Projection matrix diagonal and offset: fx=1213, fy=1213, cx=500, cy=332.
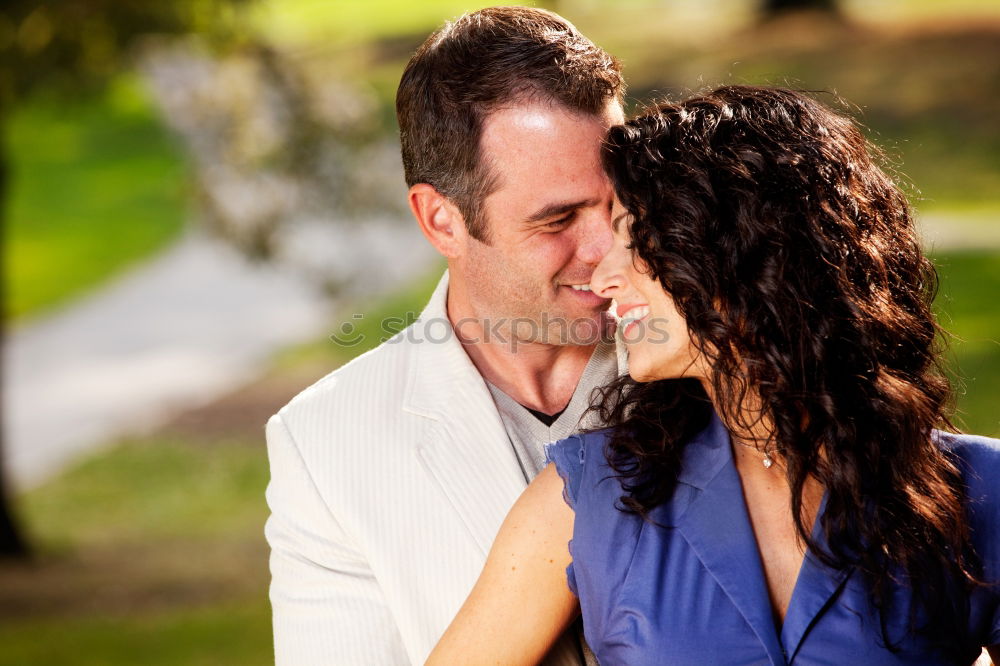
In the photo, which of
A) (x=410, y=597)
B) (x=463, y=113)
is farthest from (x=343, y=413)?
(x=463, y=113)

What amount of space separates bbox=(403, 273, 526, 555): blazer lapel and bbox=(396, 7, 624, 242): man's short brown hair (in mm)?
358

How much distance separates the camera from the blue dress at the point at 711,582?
2.08 meters

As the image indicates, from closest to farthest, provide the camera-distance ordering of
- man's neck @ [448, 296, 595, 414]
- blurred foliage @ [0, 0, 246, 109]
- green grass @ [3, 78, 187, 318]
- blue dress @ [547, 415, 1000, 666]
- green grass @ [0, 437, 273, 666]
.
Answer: blue dress @ [547, 415, 1000, 666] → man's neck @ [448, 296, 595, 414] → blurred foliage @ [0, 0, 246, 109] → green grass @ [0, 437, 273, 666] → green grass @ [3, 78, 187, 318]

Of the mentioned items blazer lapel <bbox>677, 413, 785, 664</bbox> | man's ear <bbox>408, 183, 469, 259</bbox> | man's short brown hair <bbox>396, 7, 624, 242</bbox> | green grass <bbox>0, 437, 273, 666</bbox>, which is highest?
man's short brown hair <bbox>396, 7, 624, 242</bbox>

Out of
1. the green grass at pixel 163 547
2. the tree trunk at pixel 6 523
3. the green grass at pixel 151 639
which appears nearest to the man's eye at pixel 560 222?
the green grass at pixel 163 547

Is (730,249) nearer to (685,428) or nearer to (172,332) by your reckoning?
(685,428)

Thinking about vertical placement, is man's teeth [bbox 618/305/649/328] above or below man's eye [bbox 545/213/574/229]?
below

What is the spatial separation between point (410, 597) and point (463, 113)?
1.16 m

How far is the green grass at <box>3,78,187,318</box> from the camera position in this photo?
1570 cm

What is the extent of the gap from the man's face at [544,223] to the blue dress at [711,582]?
2.22 ft

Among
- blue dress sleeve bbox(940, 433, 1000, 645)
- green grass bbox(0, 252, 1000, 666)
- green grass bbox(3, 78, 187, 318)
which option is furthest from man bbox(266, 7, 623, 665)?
green grass bbox(3, 78, 187, 318)

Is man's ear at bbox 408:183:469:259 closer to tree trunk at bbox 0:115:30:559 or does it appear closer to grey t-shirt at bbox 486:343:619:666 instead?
grey t-shirt at bbox 486:343:619:666

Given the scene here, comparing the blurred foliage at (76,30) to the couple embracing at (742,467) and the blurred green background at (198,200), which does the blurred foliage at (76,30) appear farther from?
the couple embracing at (742,467)

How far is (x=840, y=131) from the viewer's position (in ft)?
Answer: 7.44
